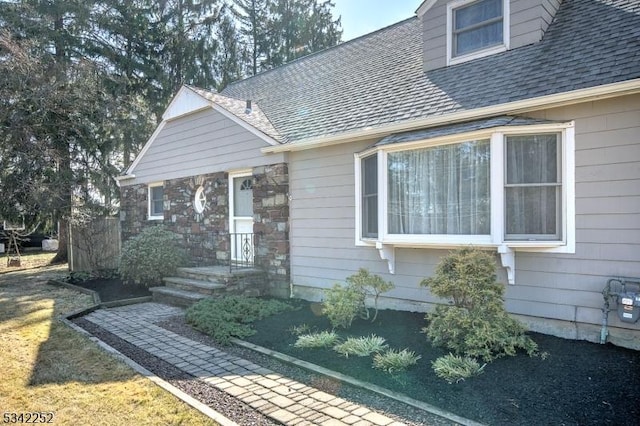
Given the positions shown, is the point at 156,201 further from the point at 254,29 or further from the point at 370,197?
the point at 254,29

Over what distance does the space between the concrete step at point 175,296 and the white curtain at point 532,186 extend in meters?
5.28

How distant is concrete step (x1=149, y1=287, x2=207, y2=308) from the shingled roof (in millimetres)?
3376

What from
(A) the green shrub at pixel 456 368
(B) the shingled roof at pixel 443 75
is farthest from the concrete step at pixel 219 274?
(A) the green shrub at pixel 456 368

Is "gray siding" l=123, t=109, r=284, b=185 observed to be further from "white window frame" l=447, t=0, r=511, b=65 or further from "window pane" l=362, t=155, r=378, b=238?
"white window frame" l=447, t=0, r=511, b=65

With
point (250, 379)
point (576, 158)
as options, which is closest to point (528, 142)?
point (576, 158)

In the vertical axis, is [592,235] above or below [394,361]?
above

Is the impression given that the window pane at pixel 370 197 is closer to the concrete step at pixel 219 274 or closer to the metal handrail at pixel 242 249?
the concrete step at pixel 219 274

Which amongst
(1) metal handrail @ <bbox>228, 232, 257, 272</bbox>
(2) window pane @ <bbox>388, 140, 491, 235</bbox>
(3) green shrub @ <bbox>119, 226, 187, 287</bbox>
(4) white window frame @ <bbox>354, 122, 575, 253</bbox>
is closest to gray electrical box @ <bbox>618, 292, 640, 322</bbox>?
(4) white window frame @ <bbox>354, 122, 575, 253</bbox>

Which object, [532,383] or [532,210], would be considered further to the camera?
[532,210]

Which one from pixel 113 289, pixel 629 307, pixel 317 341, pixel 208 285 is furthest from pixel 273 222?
pixel 629 307

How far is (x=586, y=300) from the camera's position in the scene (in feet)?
15.6

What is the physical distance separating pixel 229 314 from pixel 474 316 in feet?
11.5

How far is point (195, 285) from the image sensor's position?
7828mm

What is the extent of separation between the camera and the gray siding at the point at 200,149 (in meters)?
8.51
